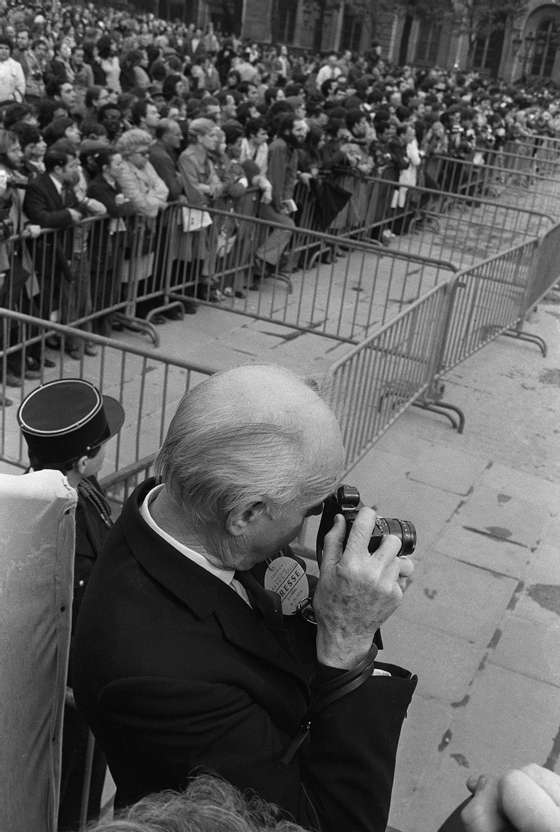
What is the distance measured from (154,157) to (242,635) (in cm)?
738

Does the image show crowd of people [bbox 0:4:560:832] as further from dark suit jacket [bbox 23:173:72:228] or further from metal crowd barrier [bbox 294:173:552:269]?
metal crowd barrier [bbox 294:173:552:269]

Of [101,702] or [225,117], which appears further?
[225,117]

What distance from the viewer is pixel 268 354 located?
8188 mm

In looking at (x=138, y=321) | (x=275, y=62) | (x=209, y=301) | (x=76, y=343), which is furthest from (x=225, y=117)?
(x=275, y=62)

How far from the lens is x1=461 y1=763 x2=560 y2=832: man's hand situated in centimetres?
131

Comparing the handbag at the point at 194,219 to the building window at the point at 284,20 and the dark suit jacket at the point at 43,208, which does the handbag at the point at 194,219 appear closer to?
the dark suit jacket at the point at 43,208

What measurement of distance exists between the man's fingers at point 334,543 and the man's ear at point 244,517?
132 millimetres

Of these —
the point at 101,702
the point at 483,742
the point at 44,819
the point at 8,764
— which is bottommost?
the point at 483,742

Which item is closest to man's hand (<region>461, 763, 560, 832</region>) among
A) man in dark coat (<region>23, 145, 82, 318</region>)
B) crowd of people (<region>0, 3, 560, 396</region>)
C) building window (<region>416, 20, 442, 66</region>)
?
crowd of people (<region>0, 3, 560, 396</region>)

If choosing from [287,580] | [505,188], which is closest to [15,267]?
[287,580]

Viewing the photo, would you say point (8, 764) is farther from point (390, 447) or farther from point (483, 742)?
point (390, 447)

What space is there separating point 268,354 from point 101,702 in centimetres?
664

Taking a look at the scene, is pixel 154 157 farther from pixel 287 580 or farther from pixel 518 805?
pixel 518 805

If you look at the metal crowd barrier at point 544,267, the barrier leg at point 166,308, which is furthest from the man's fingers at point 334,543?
the metal crowd barrier at point 544,267
